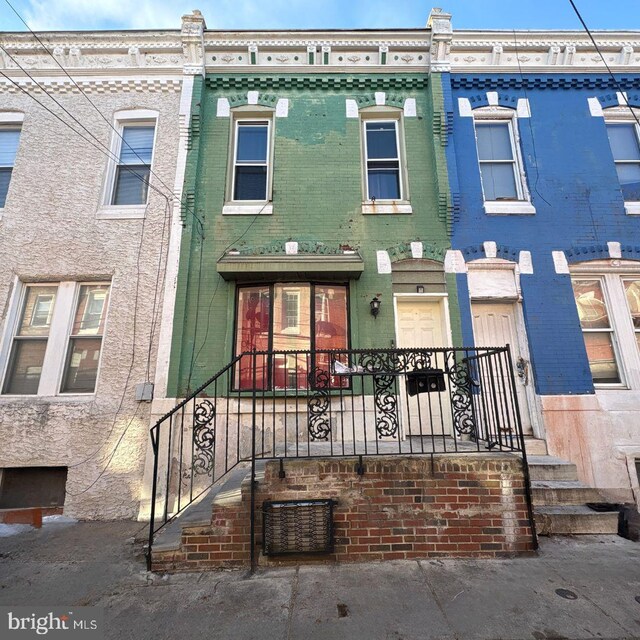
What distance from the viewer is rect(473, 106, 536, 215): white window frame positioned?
6465 millimetres

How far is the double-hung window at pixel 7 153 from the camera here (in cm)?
675

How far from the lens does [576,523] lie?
13.6ft

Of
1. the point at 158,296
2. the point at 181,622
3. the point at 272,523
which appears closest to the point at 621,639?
the point at 272,523

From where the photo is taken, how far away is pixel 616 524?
4152 mm

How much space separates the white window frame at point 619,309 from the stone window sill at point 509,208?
1235 millimetres

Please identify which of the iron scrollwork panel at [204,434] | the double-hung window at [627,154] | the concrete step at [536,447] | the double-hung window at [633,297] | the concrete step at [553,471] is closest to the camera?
the iron scrollwork panel at [204,434]

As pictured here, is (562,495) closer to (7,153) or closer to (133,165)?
(133,165)

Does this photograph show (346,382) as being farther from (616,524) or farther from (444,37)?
(444,37)

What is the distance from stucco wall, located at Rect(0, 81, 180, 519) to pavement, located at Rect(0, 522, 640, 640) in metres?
1.51

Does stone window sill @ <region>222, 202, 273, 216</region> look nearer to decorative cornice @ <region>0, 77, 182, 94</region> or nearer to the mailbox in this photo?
decorative cornice @ <region>0, 77, 182, 94</region>

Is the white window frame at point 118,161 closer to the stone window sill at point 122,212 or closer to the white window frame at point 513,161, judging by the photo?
the stone window sill at point 122,212

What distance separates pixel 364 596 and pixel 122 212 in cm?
657

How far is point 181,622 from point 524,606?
104 inches

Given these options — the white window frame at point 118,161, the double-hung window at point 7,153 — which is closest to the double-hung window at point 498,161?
the white window frame at point 118,161
